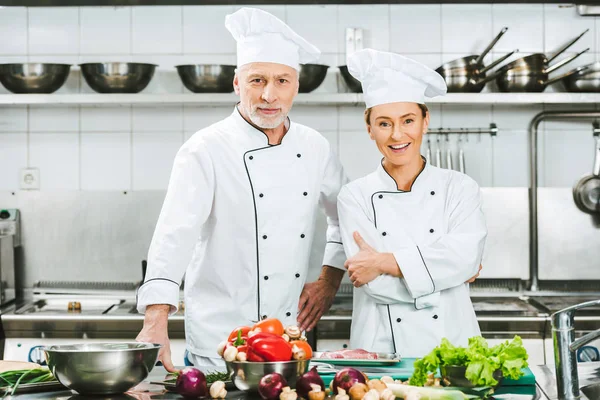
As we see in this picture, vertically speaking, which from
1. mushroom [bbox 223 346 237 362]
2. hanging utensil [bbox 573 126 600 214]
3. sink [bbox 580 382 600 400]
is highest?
hanging utensil [bbox 573 126 600 214]

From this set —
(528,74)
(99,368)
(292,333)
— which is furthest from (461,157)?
(99,368)

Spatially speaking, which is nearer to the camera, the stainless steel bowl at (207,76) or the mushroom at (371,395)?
the mushroom at (371,395)

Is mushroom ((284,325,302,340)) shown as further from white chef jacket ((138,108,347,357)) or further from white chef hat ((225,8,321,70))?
white chef hat ((225,8,321,70))

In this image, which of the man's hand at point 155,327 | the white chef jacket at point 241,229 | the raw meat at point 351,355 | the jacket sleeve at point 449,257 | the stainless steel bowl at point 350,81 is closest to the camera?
the raw meat at point 351,355

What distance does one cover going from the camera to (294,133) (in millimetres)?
2707

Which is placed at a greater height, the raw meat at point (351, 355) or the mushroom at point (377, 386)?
the mushroom at point (377, 386)

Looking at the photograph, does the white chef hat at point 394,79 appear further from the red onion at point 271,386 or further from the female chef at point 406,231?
the red onion at point 271,386

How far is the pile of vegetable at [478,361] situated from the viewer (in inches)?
64.6

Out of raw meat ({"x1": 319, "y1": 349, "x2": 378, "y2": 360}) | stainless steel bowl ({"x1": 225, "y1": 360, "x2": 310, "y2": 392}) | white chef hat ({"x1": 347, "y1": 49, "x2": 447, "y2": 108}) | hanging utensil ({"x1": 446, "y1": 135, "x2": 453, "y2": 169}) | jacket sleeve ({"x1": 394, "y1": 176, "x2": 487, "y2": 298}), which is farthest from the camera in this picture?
hanging utensil ({"x1": 446, "y1": 135, "x2": 453, "y2": 169})

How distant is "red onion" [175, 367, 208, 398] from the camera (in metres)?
1.64

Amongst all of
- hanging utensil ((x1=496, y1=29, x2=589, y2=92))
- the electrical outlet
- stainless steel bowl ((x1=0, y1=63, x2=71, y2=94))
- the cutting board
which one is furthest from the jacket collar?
the electrical outlet

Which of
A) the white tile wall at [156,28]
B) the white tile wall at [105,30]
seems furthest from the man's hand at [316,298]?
the white tile wall at [105,30]

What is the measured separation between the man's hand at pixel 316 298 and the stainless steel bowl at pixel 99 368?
3.25 ft

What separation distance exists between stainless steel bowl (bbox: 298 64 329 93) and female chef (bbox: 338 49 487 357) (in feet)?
4.26
